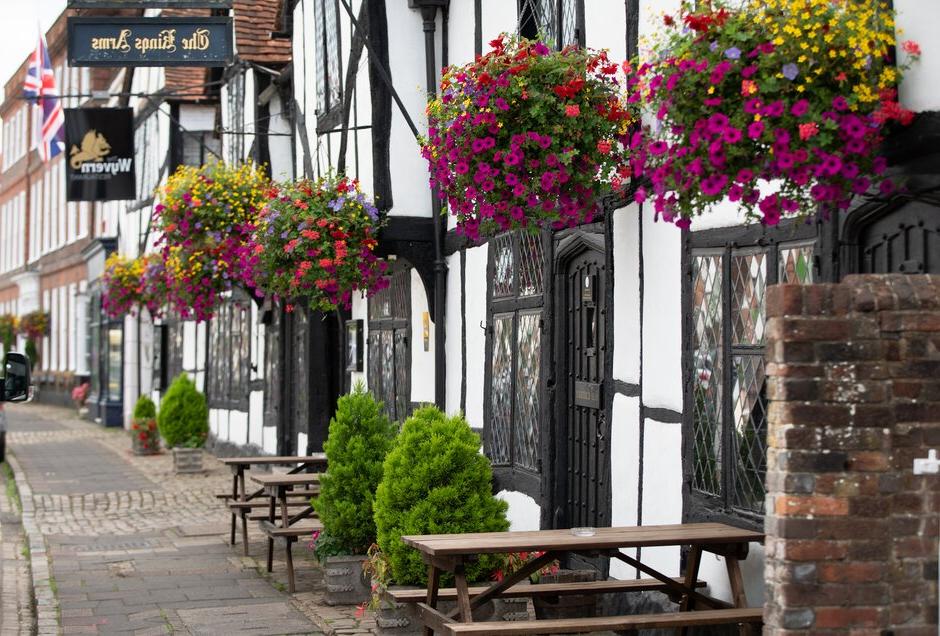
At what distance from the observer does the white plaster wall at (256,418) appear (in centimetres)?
2034

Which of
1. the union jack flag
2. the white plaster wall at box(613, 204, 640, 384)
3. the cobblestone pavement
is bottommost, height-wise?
the cobblestone pavement

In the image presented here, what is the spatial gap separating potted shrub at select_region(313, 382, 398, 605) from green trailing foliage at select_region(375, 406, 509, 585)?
1.44m

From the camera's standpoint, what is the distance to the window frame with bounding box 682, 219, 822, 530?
686cm

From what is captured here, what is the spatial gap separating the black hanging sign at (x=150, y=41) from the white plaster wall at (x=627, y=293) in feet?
22.6

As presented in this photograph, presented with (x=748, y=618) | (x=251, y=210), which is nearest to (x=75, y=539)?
(x=251, y=210)

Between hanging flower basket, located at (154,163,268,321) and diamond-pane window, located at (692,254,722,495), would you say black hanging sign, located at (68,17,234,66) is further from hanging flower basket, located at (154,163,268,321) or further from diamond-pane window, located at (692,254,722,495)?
diamond-pane window, located at (692,254,722,495)

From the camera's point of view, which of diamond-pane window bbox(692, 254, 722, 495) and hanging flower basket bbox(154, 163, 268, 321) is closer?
diamond-pane window bbox(692, 254, 722, 495)

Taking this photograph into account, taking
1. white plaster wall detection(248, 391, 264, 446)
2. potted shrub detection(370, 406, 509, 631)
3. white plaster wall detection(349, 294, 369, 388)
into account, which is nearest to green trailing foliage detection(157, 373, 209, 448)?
white plaster wall detection(248, 391, 264, 446)

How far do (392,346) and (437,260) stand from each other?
6.21 feet

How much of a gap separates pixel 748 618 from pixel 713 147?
2396 millimetres

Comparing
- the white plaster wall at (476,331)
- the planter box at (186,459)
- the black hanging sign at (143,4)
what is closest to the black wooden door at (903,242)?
the white plaster wall at (476,331)

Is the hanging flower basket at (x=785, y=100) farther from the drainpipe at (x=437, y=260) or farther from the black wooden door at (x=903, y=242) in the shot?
the drainpipe at (x=437, y=260)

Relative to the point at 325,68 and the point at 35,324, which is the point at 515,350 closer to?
the point at 325,68

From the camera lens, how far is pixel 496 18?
36.6 feet
